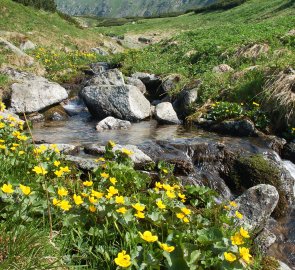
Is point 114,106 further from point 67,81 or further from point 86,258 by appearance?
point 86,258

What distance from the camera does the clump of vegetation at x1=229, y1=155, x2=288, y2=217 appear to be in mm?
7723

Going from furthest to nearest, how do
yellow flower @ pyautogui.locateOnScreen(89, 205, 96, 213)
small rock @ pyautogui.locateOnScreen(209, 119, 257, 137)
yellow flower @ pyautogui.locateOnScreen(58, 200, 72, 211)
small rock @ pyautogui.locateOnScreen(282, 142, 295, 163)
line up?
small rock @ pyautogui.locateOnScreen(209, 119, 257, 137) → small rock @ pyautogui.locateOnScreen(282, 142, 295, 163) → yellow flower @ pyautogui.locateOnScreen(89, 205, 96, 213) → yellow flower @ pyautogui.locateOnScreen(58, 200, 72, 211)

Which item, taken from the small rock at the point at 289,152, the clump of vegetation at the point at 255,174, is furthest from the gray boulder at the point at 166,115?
the clump of vegetation at the point at 255,174

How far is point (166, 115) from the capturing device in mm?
12250

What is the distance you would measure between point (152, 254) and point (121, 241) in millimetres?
361

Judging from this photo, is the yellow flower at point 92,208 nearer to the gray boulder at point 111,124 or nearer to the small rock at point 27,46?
the gray boulder at point 111,124

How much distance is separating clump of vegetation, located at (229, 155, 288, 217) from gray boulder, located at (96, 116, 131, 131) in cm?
432

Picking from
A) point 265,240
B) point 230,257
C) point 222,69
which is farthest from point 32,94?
point 230,257

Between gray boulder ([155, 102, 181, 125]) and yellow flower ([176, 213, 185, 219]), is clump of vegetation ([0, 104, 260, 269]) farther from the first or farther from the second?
gray boulder ([155, 102, 181, 125])

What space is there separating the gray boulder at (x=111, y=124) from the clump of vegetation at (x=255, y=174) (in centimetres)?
432

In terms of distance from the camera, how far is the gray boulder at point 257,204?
5.84 meters

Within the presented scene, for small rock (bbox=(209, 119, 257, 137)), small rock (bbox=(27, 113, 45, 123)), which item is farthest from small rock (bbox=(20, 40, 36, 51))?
small rock (bbox=(209, 119, 257, 137))

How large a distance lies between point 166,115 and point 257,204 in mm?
6604

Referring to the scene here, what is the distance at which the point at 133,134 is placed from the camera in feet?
34.6
